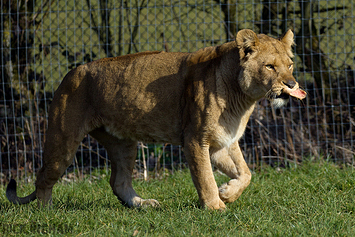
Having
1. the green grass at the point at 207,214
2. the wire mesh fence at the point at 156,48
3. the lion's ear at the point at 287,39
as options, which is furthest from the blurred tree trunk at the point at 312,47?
the lion's ear at the point at 287,39

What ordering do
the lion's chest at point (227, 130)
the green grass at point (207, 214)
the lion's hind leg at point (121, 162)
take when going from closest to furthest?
the green grass at point (207, 214), the lion's chest at point (227, 130), the lion's hind leg at point (121, 162)

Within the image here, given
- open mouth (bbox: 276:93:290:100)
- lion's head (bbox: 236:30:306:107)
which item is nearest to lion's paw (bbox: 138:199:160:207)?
lion's head (bbox: 236:30:306:107)

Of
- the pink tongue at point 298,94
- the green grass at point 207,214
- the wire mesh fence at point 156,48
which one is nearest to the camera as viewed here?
the green grass at point 207,214

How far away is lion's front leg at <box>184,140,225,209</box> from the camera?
355 cm

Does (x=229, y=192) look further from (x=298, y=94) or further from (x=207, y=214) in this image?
(x=298, y=94)

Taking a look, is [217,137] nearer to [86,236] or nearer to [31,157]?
[86,236]

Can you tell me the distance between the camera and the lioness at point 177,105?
3.55m

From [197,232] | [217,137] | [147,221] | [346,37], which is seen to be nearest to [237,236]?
[197,232]

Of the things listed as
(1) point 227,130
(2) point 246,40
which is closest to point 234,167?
(1) point 227,130

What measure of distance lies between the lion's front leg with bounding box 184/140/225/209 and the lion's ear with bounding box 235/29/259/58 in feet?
2.80

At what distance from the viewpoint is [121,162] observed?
454 cm

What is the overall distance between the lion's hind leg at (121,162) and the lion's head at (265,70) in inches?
61.0

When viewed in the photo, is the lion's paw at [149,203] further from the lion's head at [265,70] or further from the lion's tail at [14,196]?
the lion's head at [265,70]

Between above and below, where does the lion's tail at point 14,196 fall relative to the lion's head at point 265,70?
below
